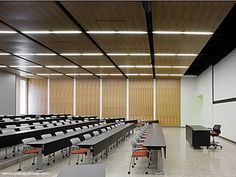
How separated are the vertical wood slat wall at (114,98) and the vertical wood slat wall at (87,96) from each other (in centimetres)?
70

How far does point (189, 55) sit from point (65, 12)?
7.73 metres

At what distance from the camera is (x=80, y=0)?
6.70 m

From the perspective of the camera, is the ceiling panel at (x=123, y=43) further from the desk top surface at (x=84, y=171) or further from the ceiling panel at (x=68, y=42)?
the desk top surface at (x=84, y=171)

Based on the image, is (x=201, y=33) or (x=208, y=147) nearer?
(x=201, y=33)

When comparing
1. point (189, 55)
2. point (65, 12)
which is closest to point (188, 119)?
point (189, 55)

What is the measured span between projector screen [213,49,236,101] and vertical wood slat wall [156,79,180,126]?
22.4ft

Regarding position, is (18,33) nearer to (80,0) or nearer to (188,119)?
(80,0)

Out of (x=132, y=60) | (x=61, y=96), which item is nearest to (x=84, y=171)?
(x=132, y=60)

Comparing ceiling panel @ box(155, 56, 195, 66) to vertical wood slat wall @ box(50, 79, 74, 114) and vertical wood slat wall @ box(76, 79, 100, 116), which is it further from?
vertical wood slat wall @ box(50, 79, 74, 114)

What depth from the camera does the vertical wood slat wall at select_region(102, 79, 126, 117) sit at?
24875mm

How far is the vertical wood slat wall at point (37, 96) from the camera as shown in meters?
25.4

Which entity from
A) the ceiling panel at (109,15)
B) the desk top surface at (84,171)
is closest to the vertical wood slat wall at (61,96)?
the ceiling panel at (109,15)

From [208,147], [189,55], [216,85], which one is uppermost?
[189,55]

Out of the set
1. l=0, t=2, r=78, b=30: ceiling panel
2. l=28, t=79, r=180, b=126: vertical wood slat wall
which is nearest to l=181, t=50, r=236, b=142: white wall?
l=28, t=79, r=180, b=126: vertical wood slat wall
